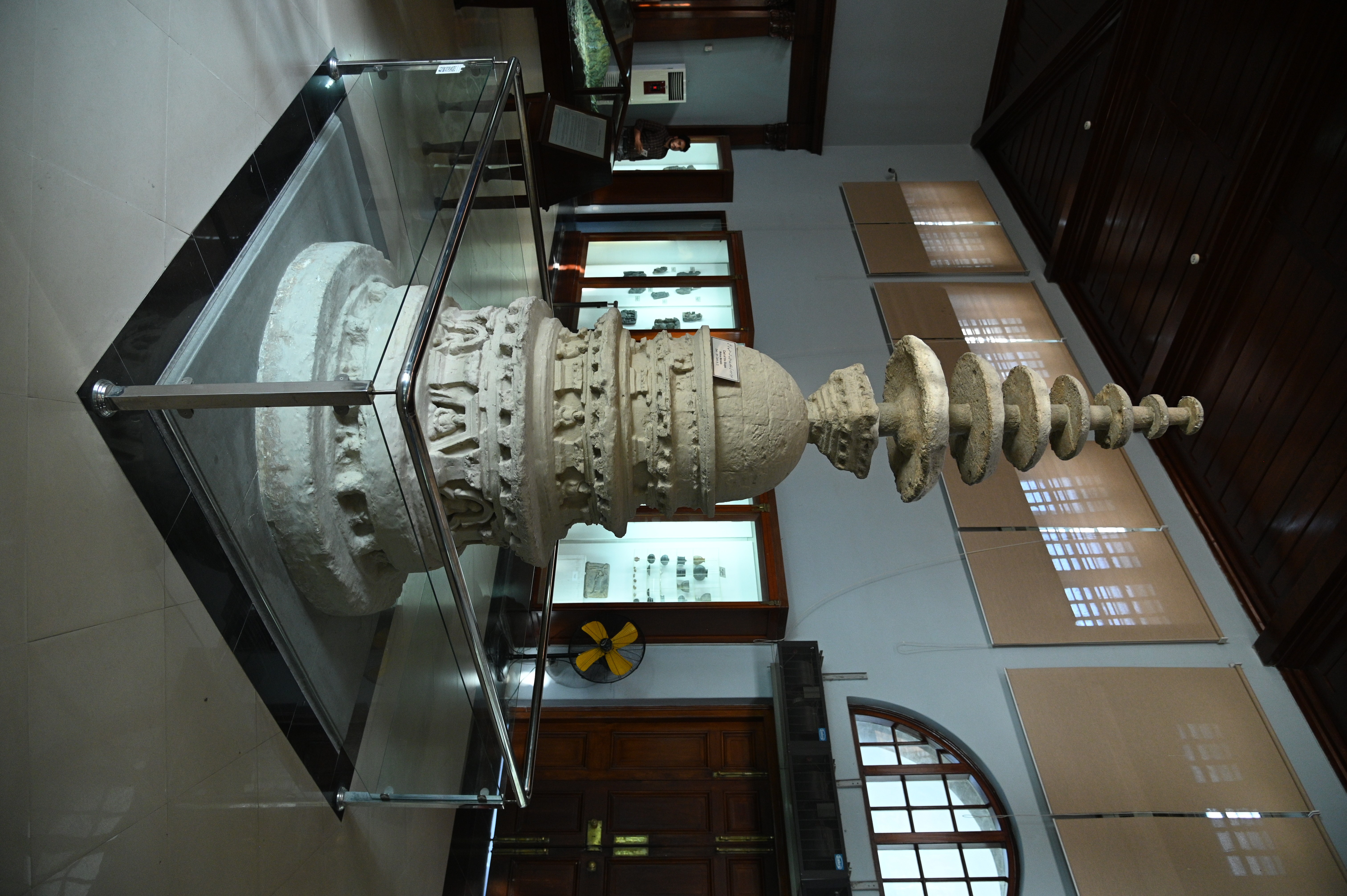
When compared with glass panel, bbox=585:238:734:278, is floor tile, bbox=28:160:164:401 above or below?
below

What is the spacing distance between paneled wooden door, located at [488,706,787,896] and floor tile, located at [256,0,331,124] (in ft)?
9.15

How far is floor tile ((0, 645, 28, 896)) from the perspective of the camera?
115 cm

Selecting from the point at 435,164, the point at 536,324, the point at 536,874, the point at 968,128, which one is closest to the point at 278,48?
the point at 435,164

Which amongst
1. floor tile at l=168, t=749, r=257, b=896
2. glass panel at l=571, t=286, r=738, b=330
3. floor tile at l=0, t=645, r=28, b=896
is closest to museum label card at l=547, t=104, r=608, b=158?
glass panel at l=571, t=286, r=738, b=330

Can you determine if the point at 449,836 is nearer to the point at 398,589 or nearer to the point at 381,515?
the point at 398,589

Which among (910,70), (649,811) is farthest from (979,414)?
(910,70)

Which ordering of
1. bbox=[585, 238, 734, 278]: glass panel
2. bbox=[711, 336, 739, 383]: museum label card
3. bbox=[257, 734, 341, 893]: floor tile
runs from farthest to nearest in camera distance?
bbox=[585, 238, 734, 278]: glass panel, bbox=[711, 336, 739, 383]: museum label card, bbox=[257, 734, 341, 893]: floor tile

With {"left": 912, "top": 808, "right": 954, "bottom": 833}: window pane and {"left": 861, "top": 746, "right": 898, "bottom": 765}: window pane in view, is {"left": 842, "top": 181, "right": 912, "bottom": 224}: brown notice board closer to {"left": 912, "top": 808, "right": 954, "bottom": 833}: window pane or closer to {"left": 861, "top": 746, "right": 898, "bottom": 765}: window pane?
{"left": 861, "top": 746, "right": 898, "bottom": 765}: window pane

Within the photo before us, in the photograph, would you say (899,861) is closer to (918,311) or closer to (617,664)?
(617,664)

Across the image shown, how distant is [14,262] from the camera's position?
125 centimetres

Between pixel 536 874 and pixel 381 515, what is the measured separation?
2.21m

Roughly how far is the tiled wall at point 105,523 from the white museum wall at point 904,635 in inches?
83.9

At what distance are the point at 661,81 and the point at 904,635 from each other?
5197mm

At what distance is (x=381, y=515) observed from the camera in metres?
1.81
